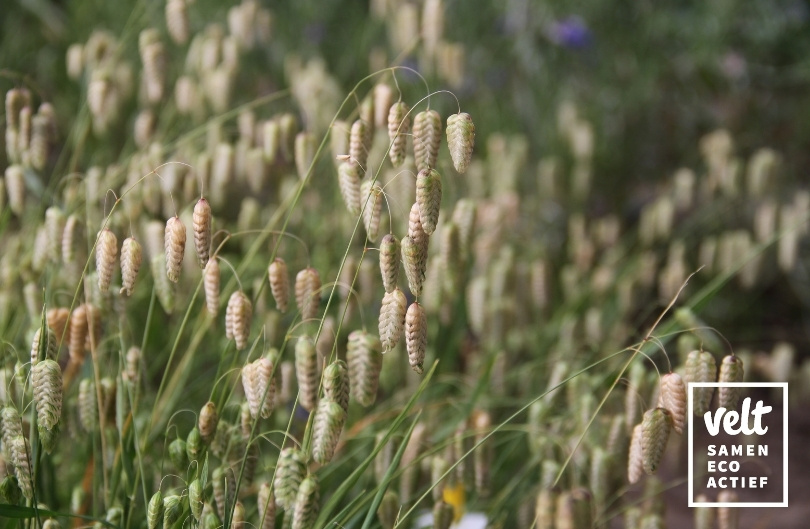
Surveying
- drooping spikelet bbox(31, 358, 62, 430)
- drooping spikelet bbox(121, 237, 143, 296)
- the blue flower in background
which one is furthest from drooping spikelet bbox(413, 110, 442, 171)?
the blue flower in background

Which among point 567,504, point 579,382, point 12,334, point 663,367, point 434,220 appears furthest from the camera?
point 663,367

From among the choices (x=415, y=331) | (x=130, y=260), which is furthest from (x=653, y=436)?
(x=130, y=260)

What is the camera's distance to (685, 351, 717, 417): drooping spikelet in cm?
122

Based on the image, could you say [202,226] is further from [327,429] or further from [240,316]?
[327,429]

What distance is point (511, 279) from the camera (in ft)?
6.79

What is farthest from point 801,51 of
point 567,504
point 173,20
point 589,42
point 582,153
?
point 567,504

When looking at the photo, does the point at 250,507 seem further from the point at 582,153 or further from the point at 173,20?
the point at 582,153

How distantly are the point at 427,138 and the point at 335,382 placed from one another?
1.00ft

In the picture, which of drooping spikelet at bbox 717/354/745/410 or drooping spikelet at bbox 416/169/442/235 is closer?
drooping spikelet at bbox 416/169/442/235

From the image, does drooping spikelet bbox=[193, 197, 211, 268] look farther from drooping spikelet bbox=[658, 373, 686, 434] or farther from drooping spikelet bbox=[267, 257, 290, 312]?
drooping spikelet bbox=[658, 373, 686, 434]

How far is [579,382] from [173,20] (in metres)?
1.02

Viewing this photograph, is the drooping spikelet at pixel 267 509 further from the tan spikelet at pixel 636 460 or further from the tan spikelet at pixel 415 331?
the tan spikelet at pixel 636 460

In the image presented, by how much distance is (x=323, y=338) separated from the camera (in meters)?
1.51

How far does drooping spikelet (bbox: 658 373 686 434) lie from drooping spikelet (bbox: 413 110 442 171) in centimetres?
40
